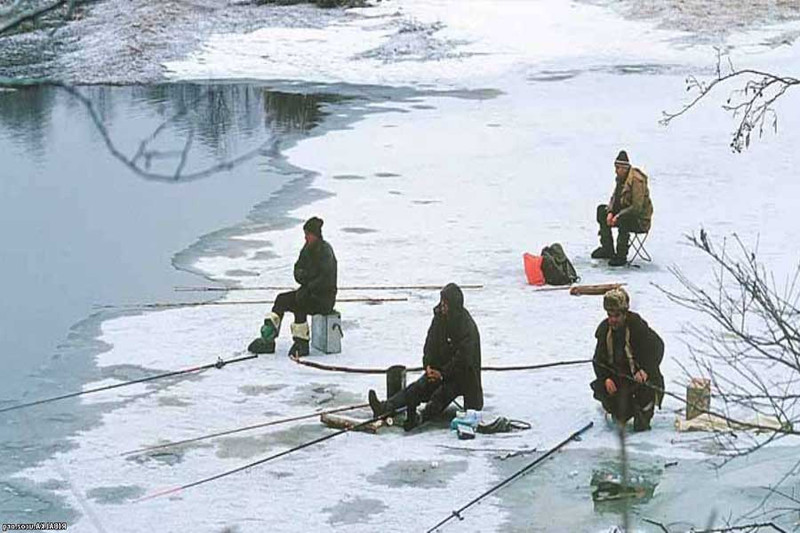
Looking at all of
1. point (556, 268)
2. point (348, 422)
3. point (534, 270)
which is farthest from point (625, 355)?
point (534, 270)

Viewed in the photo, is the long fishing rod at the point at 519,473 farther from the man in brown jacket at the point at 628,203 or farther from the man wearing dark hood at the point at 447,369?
the man in brown jacket at the point at 628,203

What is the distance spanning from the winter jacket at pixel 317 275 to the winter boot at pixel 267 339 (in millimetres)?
418

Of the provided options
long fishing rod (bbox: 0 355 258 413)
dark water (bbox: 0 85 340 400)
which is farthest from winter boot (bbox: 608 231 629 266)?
long fishing rod (bbox: 0 355 258 413)

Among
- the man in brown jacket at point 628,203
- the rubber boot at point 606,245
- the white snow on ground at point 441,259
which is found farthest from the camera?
the rubber boot at point 606,245

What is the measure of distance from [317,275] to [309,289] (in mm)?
145

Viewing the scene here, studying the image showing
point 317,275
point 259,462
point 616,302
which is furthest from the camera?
point 317,275

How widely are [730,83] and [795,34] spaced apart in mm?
5751

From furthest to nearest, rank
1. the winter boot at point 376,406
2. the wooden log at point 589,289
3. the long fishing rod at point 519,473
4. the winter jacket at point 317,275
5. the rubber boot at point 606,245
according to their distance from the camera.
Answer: the rubber boot at point 606,245 → the wooden log at point 589,289 → the winter jacket at point 317,275 → the winter boot at point 376,406 → the long fishing rod at point 519,473

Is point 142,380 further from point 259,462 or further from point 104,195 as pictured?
point 104,195

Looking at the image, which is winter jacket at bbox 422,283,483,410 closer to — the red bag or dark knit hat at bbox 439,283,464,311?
dark knit hat at bbox 439,283,464,311

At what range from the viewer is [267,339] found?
46.9 ft

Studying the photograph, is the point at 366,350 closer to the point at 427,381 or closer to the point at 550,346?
the point at 550,346

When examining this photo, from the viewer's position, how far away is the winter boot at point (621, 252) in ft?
57.9

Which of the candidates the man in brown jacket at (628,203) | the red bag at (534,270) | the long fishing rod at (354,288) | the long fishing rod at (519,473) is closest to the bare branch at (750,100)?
the long fishing rod at (519,473)
